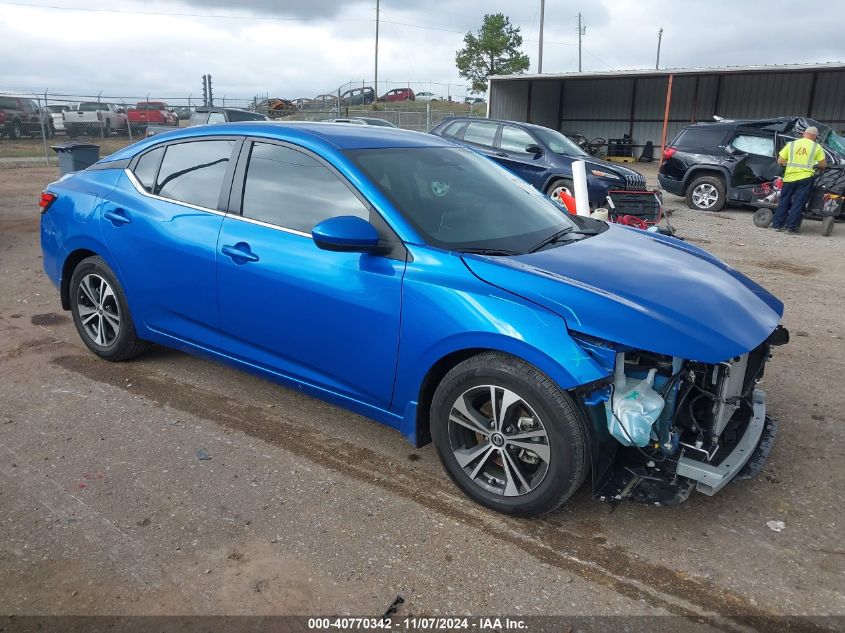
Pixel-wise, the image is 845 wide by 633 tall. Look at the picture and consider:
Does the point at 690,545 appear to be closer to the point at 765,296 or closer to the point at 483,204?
the point at 765,296

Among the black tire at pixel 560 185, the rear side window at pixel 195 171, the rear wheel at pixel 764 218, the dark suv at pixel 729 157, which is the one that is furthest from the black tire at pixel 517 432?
the dark suv at pixel 729 157

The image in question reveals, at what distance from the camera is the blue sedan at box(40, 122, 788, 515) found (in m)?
2.84

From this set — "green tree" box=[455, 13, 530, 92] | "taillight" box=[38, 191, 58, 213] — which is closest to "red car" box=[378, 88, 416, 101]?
"green tree" box=[455, 13, 530, 92]

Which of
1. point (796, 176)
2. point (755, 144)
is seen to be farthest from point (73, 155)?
point (755, 144)

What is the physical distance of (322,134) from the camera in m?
3.80

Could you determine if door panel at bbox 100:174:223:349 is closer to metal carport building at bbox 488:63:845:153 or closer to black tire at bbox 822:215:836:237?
black tire at bbox 822:215:836:237

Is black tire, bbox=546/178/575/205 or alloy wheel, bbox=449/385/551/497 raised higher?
black tire, bbox=546/178/575/205

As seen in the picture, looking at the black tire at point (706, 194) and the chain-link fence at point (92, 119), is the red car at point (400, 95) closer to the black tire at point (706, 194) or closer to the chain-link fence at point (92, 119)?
the chain-link fence at point (92, 119)

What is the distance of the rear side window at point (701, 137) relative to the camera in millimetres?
13609

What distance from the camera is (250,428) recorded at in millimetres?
3959

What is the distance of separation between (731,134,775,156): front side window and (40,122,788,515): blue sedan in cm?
Answer: 1076

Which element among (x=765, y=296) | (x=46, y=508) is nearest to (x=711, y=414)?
(x=765, y=296)

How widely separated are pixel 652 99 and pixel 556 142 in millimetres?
21285

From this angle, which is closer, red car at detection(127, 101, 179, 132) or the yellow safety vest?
the yellow safety vest
